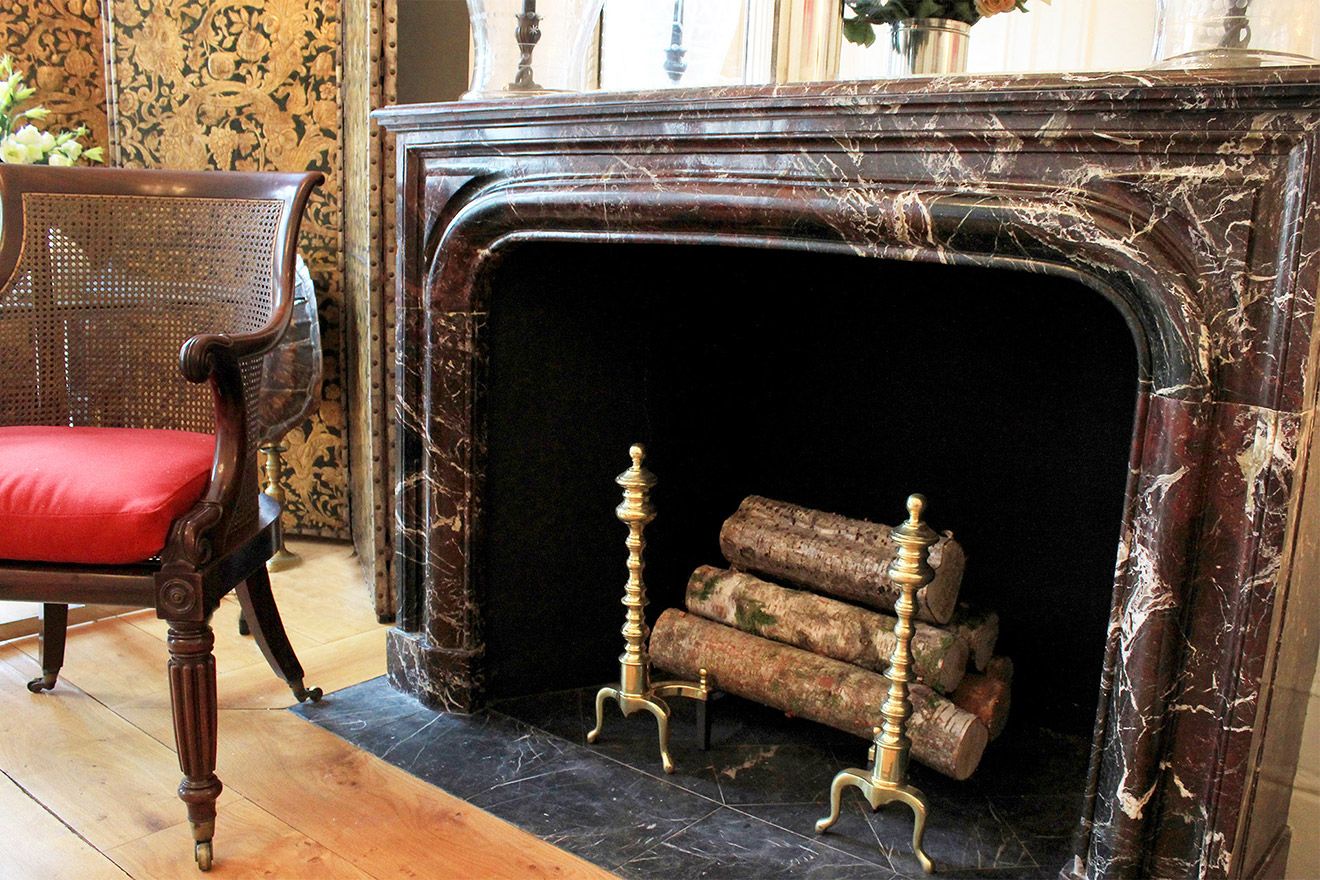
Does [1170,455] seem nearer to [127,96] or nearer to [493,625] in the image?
[493,625]

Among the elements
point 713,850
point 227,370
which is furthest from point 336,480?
point 713,850

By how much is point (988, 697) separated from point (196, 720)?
55.0 inches

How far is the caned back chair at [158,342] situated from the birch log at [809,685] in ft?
2.63

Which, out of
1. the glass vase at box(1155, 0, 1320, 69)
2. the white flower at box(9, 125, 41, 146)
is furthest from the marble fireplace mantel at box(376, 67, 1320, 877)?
the white flower at box(9, 125, 41, 146)

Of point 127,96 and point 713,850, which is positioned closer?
point 713,850

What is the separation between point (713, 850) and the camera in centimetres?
181

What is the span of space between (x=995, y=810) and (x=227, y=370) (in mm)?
1513

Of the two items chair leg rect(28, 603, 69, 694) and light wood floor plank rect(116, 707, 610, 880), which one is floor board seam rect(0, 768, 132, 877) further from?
chair leg rect(28, 603, 69, 694)

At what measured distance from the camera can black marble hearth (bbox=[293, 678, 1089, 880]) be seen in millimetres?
1797

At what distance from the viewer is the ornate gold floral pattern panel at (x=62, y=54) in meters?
3.02

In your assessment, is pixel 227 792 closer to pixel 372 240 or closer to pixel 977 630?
pixel 372 240

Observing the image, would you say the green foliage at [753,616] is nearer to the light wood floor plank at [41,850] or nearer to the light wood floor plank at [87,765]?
the light wood floor plank at [87,765]

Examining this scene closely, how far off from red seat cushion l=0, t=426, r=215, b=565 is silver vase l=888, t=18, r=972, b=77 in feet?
4.43

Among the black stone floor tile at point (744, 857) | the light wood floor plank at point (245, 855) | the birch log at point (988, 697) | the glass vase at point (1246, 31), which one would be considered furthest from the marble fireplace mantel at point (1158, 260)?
the light wood floor plank at point (245, 855)
